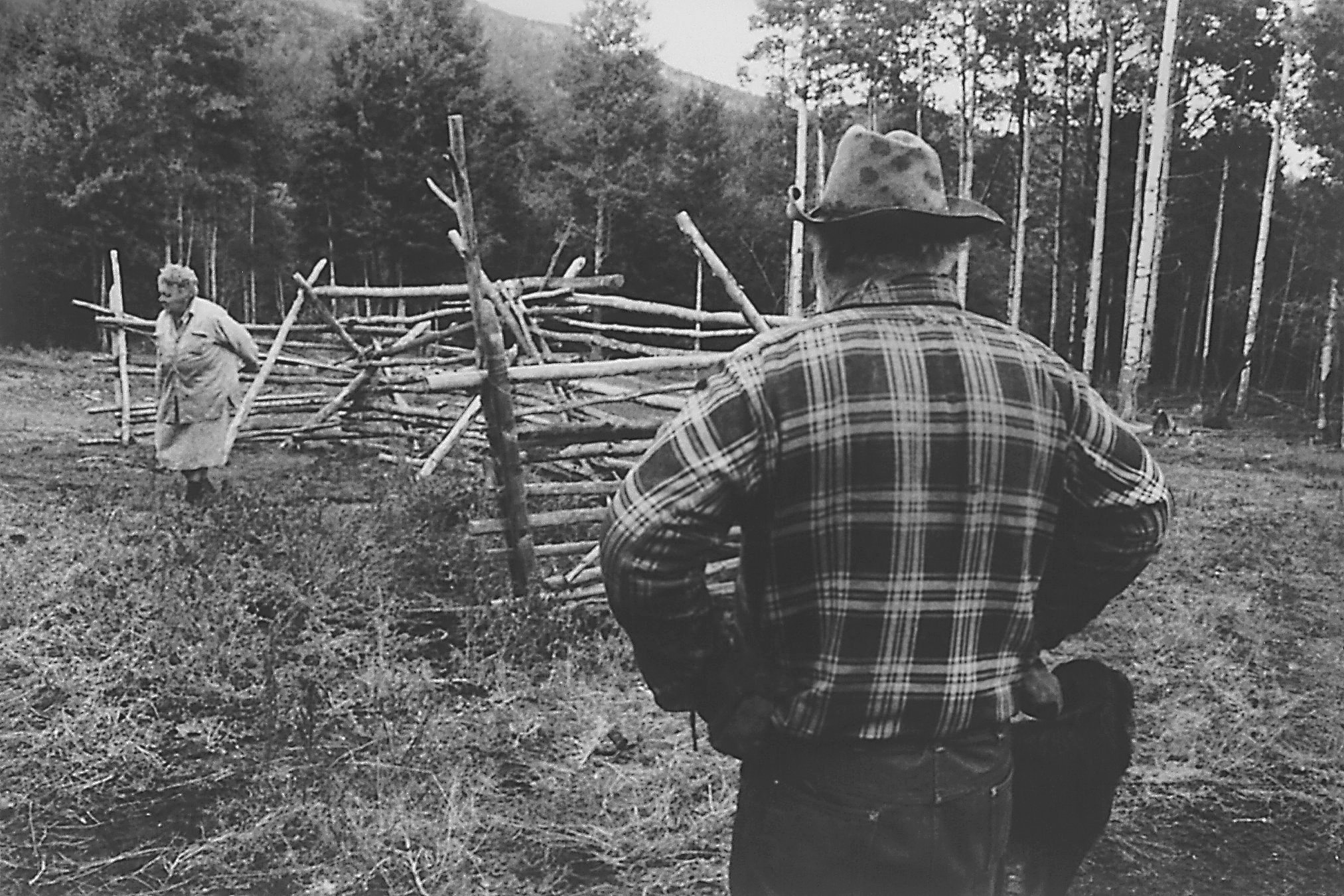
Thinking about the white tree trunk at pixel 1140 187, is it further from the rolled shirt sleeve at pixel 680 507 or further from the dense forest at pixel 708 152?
the rolled shirt sleeve at pixel 680 507

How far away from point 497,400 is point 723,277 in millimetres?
1748

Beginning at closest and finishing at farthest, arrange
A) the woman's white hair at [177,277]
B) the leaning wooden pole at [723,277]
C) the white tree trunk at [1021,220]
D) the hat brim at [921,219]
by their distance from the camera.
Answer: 1. the hat brim at [921,219]
2. the leaning wooden pole at [723,277]
3. the woman's white hair at [177,277]
4. the white tree trunk at [1021,220]

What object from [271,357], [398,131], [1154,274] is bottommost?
[271,357]

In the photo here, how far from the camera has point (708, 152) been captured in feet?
72.7

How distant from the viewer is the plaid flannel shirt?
1503mm

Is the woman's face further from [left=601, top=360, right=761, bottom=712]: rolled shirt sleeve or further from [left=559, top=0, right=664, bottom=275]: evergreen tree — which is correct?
[left=559, top=0, right=664, bottom=275]: evergreen tree

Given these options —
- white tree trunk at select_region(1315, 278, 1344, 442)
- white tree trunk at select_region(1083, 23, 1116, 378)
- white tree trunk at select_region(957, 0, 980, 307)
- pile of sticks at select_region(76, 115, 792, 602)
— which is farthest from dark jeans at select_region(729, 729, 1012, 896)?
white tree trunk at select_region(957, 0, 980, 307)

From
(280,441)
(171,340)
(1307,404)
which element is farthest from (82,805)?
(1307,404)

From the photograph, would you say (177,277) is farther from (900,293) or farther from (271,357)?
(900,293)

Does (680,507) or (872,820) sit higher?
(680,507)

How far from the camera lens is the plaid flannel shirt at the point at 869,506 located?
1503 millimetres

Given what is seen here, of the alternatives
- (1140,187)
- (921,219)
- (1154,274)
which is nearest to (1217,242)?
(1140,187)

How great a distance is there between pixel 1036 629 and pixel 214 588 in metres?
4.02

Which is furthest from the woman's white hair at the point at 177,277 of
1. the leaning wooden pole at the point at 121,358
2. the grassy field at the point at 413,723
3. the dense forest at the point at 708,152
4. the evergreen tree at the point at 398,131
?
the evergreen tree at the point at 398,131
